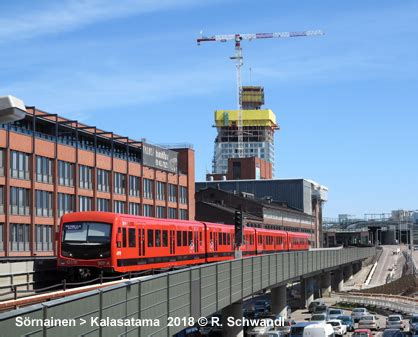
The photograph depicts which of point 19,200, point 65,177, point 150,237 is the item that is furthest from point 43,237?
point 150,237

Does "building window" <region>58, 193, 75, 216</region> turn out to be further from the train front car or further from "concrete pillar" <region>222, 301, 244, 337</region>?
the train front car

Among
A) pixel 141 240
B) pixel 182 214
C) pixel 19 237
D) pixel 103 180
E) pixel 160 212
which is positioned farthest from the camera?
pixel 182 214

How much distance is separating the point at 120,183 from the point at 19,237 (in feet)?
61.2

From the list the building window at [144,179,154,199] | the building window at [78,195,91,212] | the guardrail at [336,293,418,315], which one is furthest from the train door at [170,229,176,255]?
the building window at [144,179,154,199]

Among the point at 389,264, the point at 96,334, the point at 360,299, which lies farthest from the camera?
the point at 389,264

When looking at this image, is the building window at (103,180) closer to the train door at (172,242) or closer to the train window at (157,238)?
the train door at (172,242)

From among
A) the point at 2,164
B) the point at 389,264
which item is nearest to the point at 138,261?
the point at 2,164

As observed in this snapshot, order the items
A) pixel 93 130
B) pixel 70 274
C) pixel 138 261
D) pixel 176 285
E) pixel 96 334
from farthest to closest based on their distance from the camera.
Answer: pixel 93 130
pixel 138 261
pixel 70 274
pixel 176 285
pixel 96 334

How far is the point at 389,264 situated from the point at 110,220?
11278 cm

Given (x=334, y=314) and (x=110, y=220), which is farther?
(x=334, y=314)

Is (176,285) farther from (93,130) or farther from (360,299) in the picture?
(360,299)

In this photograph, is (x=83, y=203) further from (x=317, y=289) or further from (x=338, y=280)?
(x=338, y=280)

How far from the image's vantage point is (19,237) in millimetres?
56438

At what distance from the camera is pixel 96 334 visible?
54.5 feet
